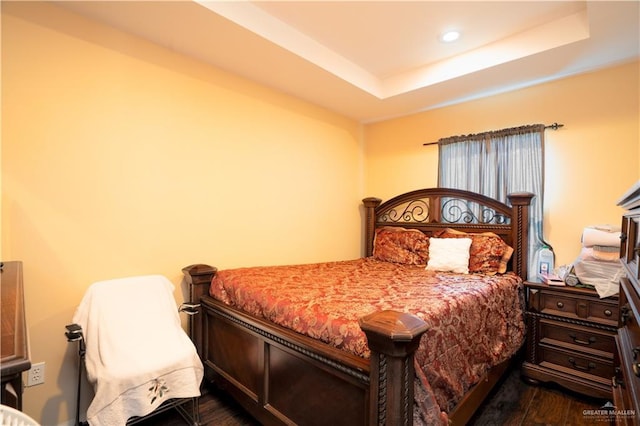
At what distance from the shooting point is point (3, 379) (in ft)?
1.90

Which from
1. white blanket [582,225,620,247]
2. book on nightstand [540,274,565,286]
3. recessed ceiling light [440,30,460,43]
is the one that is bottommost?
book on nightstand [540,274,565,286]

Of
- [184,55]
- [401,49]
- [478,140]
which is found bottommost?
[478,140]

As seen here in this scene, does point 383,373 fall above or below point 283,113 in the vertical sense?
below

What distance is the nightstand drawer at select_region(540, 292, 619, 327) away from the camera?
2119 mm

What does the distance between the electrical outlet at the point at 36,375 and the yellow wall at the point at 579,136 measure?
3838 mm

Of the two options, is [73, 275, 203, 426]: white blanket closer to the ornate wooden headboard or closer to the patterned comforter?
the patterned comforter

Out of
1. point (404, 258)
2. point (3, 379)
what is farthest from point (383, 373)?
point (404, 258)

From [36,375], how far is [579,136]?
4244 millimetres

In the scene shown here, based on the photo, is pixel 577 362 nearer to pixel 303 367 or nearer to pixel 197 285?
pixel 303 367

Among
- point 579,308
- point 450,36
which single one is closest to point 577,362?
point 579,308

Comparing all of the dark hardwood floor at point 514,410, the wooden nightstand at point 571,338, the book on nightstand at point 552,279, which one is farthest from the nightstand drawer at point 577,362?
the book on nightstand at point 552,279

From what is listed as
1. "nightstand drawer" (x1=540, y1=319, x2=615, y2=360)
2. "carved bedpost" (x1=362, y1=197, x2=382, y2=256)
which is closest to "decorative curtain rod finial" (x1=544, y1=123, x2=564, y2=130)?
"nightstand drawer" (x1=540, y1=319, x2=615, y2=360)

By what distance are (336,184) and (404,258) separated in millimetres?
1170

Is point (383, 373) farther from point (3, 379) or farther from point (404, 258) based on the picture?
point (404, 258)
